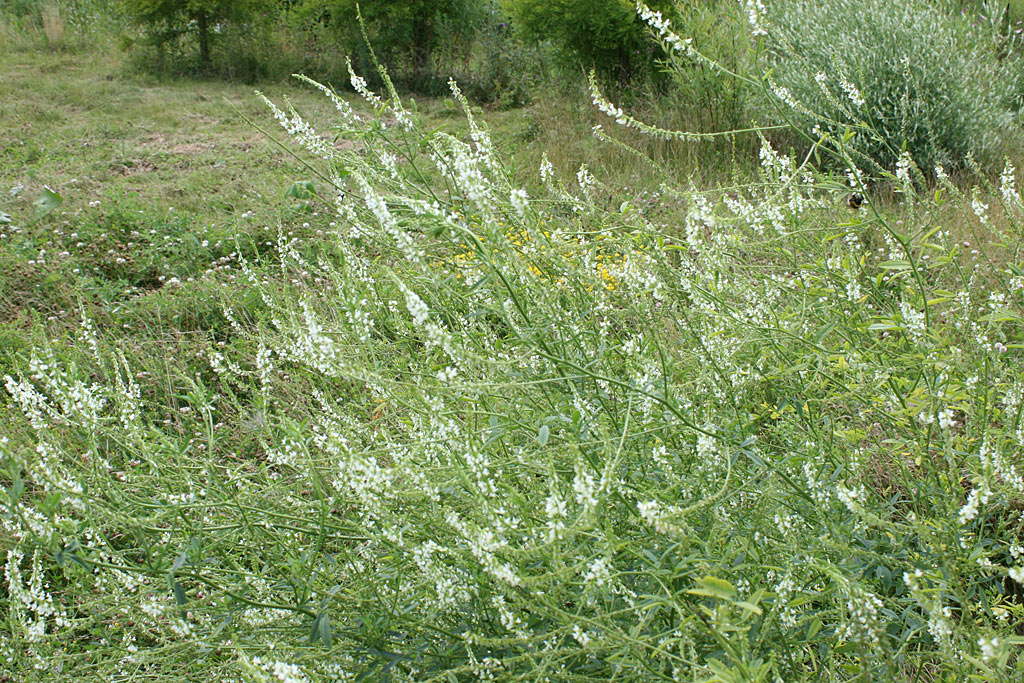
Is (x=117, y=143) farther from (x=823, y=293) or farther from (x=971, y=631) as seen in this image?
(x=971, y=631)

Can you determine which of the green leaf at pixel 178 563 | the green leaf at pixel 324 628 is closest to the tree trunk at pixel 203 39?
the green leaf at pixel 178 563

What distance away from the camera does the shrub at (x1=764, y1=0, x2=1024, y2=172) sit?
212 inches

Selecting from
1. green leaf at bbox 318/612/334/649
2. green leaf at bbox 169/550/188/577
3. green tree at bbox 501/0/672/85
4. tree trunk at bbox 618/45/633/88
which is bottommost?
green leaf at bbox 318/612/334/649

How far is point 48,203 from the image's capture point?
19.3ft

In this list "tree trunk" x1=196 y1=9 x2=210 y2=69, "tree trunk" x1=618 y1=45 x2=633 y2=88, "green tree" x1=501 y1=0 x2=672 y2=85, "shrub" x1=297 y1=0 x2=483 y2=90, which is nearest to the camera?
"green tree" x1=501 y1=0 x2=672 y2=85

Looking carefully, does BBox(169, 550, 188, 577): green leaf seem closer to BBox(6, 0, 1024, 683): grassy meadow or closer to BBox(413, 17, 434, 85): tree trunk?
BBox(6, 0, 1024, 683): grassy meadow

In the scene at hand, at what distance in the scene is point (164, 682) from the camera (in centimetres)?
184

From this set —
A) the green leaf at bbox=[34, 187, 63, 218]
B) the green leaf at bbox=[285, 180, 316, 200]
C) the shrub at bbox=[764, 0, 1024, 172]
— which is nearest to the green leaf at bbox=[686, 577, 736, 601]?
the green leaf at bbox=[285, 180, 316, 200]

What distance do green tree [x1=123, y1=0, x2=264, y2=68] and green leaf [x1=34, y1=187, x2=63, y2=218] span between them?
6.33 metres

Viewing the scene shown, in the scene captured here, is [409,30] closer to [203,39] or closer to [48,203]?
[203,39]

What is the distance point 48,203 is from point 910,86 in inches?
249

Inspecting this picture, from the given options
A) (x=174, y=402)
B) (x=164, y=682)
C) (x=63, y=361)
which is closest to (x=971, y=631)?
(x=164, y=682)

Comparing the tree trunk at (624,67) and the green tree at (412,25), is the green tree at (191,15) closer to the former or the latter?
the green tree at (412,25)

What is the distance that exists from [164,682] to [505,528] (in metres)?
1.00
